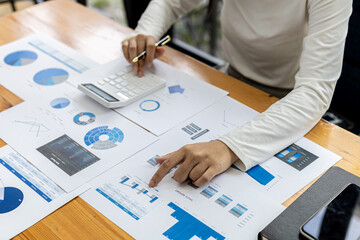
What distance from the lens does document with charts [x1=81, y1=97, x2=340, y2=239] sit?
29.8 inches

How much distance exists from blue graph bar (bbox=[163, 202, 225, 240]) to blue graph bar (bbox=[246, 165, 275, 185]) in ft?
0.55

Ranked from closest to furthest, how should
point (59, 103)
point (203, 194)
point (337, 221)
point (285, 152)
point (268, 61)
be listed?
point (337, 221), point (203, 194), point (285, 152), point (59, 103), point (268, 61)

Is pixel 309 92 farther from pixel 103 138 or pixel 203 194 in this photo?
pixel 103 138

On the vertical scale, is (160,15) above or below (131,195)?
above

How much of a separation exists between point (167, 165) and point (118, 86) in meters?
0.34

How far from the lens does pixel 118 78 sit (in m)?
1.13

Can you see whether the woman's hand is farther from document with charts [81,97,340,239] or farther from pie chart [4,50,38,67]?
pie chart [4,50,38,67]

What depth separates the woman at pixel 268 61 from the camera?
2.88 feet

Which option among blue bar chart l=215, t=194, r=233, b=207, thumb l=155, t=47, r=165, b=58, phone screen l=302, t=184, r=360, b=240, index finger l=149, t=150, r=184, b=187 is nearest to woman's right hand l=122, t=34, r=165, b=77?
thumb l=155, t=47, r=165, b=58

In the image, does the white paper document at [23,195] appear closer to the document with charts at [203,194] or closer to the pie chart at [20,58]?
the document with charts at [203,194]

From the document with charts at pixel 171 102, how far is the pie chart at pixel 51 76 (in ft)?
0.21

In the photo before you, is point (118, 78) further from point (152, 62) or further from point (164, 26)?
point (164, 26)

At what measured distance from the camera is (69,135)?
37.7 inches

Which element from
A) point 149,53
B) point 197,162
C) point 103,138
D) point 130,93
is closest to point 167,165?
point 197,162
